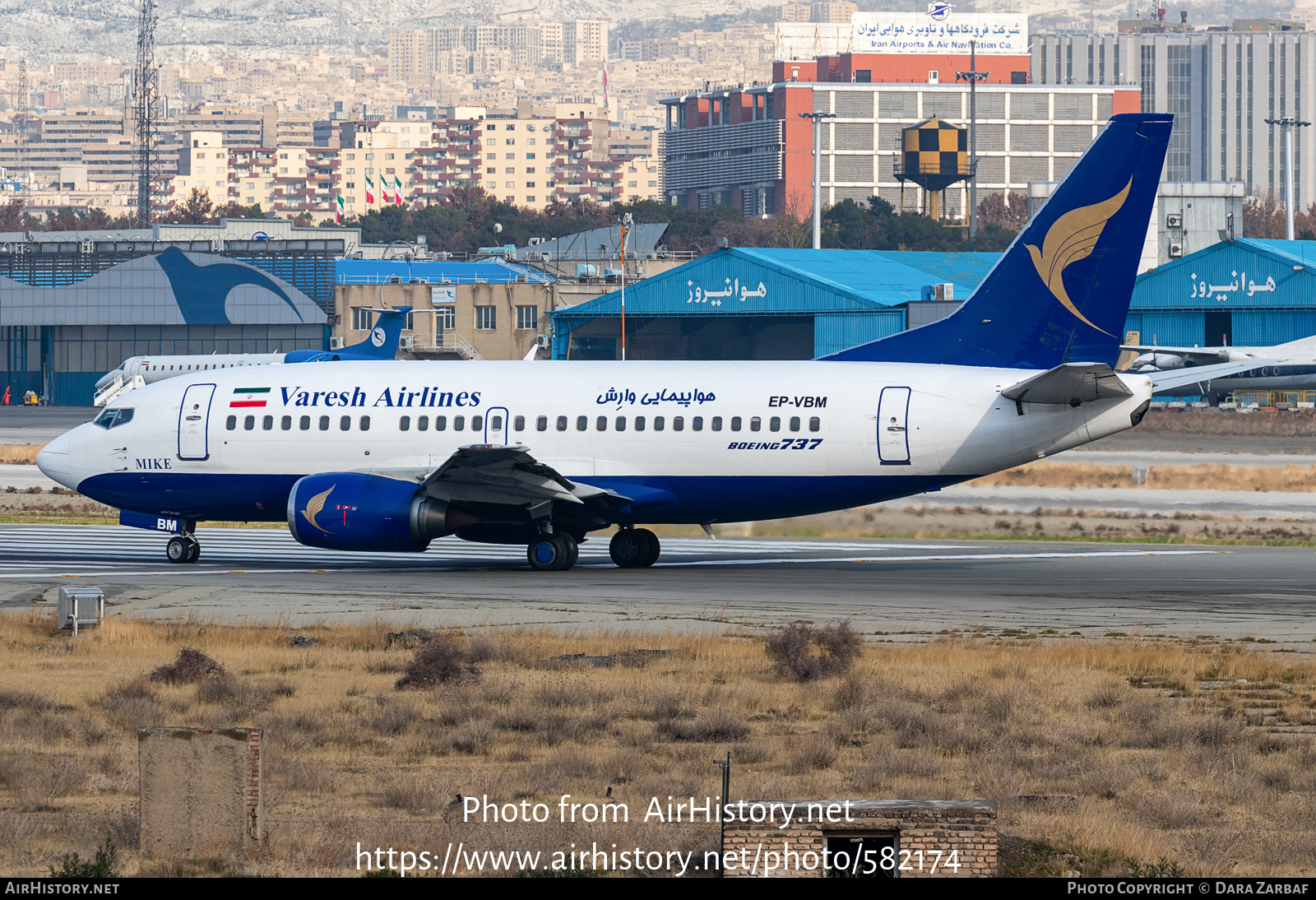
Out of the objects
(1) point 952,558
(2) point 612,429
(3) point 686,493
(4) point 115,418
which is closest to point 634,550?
(3) point 686,493

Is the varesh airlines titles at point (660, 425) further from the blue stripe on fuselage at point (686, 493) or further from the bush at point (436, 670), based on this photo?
the bush at point (436, 670)

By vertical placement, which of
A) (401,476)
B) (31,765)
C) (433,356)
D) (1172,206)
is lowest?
(31,765)

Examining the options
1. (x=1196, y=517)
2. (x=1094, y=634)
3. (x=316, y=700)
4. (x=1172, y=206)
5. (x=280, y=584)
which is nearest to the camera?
(x=316, y=700)

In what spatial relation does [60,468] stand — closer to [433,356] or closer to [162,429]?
[162,429]

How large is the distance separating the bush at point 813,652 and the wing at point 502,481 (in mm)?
10074

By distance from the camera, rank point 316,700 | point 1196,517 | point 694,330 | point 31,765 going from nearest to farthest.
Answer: point 31,765, point 316,700, point 1196,517, point 694,330

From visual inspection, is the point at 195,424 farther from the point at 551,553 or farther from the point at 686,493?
the point at 686,493

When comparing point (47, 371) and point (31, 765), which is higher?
point (47, 371)

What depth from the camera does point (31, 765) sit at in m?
16.2

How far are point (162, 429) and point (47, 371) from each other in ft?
332

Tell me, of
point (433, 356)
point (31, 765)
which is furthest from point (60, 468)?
point (433, 356)

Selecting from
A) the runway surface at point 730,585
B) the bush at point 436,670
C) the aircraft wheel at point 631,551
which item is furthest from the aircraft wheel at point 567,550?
the bush at point 436,670

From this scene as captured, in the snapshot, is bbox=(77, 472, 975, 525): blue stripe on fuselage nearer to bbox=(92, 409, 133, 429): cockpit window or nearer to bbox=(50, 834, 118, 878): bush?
bbox=(92, 409, 133, 429): cockpit window

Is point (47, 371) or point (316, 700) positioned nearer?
point (316, 700)
